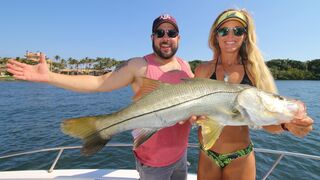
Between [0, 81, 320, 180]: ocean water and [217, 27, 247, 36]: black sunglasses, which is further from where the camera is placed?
[0, 81, 320, 180]: ocean water

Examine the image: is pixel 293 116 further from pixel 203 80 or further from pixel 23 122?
pixel 23 122

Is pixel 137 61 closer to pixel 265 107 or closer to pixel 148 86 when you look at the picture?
pixel 148 86

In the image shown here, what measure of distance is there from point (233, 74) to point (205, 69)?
34 cm

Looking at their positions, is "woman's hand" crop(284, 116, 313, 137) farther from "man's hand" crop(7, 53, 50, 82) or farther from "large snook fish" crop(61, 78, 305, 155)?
"man's hand" crop(7, 53, 50, 82)

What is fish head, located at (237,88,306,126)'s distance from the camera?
2791 millimetres

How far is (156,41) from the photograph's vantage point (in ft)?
12.5

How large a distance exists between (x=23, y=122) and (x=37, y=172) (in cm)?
1772

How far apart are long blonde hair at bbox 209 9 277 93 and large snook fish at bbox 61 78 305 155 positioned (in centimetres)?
65

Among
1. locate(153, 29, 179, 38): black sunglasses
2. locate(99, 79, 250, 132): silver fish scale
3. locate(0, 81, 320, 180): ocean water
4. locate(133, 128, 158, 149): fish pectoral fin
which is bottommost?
locate(0, 81, 320, 180): ocean water

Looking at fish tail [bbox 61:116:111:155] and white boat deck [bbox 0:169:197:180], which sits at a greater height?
fish tail [bbox 61:116:111:155]

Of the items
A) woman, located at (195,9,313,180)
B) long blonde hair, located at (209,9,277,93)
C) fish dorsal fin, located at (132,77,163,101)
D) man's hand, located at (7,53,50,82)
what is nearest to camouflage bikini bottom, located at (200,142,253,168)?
woman, located at (195,9,313,180)

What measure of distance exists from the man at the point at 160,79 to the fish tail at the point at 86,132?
2.28 feet

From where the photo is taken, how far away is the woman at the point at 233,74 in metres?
3.35

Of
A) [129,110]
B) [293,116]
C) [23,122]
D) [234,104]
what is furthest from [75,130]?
[23,122]
